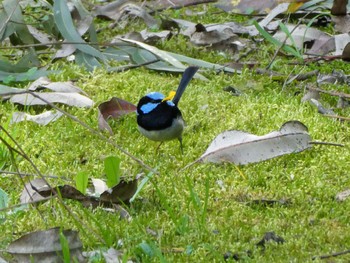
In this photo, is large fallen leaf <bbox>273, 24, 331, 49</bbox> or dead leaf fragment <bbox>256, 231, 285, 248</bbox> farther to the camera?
large fallen leaf <bbox>273, 24, 331, 49</bbox>

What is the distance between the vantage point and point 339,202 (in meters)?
3.81

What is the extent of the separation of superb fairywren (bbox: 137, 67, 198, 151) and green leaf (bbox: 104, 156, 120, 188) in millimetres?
529

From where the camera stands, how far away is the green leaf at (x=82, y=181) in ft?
12.5

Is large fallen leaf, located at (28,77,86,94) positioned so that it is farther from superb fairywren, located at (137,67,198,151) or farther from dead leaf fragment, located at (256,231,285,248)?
dead leaf fragment, located at (256,231,285,248)

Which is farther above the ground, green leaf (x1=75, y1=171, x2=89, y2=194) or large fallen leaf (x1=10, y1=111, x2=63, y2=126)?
green leaf (x1=75, y1=171, x2=89, y2=194)

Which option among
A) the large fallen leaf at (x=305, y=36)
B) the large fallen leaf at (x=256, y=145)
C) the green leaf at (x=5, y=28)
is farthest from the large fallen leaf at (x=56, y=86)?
the large fallen leaf at (x=305, y=36)

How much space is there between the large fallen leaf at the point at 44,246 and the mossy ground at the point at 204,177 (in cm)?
11

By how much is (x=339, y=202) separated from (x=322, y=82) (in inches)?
70.3

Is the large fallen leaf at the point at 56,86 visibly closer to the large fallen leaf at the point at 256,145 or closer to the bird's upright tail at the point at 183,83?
the bird's upright tail at the point at 183,83

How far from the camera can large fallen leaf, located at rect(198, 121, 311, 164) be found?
168 inches

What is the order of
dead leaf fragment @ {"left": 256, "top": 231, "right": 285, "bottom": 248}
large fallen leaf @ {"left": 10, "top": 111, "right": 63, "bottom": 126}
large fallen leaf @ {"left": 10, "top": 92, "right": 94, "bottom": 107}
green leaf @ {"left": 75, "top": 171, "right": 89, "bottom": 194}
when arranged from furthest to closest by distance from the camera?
large fallen leaf @ {"left": 10, "top": 92, "right": 94, "bottom": 107}
large fallen leaf @ {"left": 10, "top": 111, "right": 63, "bottom": 126}
green leaf @ {"left": 75, "top": 171, "right": 89, "bottom": 194}
dead leaf fragment @ {"left": 256, "top": 231, "right": 285, "bottom": 248}

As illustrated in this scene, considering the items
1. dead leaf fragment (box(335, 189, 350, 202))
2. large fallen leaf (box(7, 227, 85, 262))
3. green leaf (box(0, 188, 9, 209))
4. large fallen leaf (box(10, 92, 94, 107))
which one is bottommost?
large fallen leaf (box(10, 92, 94, 107))

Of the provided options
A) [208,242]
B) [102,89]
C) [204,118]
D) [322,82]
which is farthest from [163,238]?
[322,82]

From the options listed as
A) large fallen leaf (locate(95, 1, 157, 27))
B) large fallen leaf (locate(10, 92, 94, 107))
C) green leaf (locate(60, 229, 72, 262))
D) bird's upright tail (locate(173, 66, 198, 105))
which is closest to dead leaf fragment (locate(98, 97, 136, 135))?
large fallen leaf (locate(10, 92, 94, 107))
